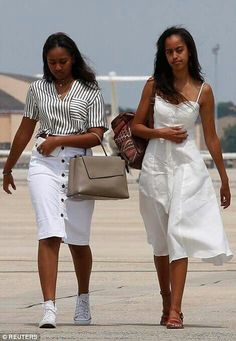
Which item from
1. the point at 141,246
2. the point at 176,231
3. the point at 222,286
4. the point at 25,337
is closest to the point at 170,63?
the point at 176,231

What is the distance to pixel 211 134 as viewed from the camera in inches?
366

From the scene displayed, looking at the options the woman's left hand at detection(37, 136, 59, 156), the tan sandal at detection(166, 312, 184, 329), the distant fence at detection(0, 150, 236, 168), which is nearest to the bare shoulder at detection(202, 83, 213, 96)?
the woman's left hand at detection(37, 136, 59, 156)

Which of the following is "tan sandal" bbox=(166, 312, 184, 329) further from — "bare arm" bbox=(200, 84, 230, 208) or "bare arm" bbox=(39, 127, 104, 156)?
"bare arm" bbox=(39, 127, 104, 156)

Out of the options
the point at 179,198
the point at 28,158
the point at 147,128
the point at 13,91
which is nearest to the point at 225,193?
the point at 179,198

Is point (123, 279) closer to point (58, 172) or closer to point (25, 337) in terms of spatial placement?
point (58, 172)

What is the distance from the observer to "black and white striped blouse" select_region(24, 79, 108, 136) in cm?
928

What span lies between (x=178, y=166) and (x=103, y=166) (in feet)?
1.71

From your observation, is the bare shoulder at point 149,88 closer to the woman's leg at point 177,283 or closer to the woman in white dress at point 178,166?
the woman in white dress at point 178,166

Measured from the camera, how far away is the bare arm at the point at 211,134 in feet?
30.1

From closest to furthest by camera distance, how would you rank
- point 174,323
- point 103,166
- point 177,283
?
point 174,323
point 177,283
point 103,166

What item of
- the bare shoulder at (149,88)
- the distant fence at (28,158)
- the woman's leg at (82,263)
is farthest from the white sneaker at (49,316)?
the distant fence at (28,158)

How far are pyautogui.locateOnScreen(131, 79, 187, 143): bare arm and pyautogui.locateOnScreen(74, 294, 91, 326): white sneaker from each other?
1.16 m

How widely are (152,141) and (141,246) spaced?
7.97 metres

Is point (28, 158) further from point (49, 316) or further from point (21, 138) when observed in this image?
point (49, 316)
